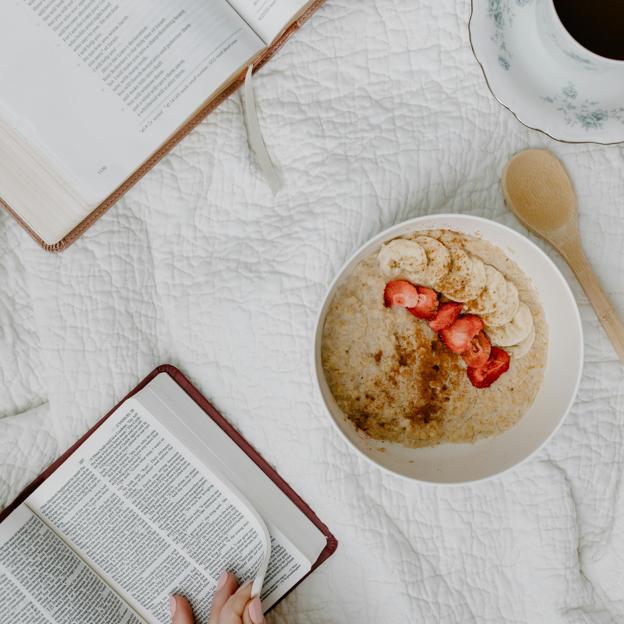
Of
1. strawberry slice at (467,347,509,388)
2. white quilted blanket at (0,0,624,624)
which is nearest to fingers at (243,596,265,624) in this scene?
white quilted blanket at (0,0,624,624)

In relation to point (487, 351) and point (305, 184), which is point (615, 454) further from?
point (305, 184)

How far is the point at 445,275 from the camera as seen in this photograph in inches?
30.0

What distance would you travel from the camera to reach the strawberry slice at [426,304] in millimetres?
756

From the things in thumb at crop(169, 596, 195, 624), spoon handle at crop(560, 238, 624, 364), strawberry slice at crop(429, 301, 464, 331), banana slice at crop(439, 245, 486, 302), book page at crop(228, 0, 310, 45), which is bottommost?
spoon handle at crop(560, 238, 624, 364)

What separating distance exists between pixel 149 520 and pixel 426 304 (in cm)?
44

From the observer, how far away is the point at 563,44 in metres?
0.62

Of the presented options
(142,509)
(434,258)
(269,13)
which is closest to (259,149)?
(269,13)

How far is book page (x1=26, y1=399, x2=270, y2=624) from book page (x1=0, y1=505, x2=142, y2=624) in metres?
0.02

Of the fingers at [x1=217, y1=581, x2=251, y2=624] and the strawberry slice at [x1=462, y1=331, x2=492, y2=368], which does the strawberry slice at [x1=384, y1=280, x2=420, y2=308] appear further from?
the fingers at [x1=217, y1=581, x2=251, y2=624]

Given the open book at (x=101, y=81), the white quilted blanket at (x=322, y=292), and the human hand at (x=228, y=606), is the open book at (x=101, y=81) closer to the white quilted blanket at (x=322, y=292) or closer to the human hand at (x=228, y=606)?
the white quilted blanket at (x=322, y=292)

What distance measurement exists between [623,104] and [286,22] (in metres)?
0.38

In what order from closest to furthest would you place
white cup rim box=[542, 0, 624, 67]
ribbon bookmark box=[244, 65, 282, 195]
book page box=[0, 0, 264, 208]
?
white cup rim box=[542, 0, 624, 67] < book page box=[0, 0, 264, 208] < ribbon bookmark box=[244, 65, 282, 195]

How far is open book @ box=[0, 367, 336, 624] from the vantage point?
82cm

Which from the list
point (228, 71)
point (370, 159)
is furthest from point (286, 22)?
point (370, 159)
